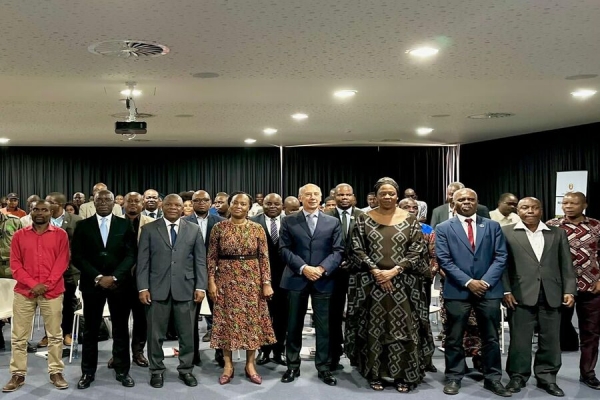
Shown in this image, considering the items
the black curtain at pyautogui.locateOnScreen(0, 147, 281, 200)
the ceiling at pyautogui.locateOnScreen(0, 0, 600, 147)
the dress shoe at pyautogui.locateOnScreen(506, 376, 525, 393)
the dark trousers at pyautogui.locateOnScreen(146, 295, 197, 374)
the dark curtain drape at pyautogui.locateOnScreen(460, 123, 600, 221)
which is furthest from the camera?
the black curtain at pyautogui.locateOnScreen(0, 147, 281, 200)

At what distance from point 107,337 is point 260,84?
307 centimetres

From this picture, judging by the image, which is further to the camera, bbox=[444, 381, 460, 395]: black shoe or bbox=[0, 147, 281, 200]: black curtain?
bbox=[0, 147, 281, 200]: black curtain

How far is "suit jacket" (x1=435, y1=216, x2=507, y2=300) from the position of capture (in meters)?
4.68

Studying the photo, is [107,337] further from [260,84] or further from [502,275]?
[502,275]

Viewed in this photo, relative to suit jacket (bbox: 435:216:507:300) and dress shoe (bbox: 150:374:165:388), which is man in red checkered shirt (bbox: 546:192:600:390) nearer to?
suit jacket (bbox: 435:216:507:300)

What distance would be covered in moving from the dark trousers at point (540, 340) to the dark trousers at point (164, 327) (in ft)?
8.20

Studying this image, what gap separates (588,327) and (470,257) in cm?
112

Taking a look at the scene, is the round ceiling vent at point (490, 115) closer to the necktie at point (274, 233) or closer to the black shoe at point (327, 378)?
the necktie at point (274, 233)

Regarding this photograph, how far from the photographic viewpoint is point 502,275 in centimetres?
472

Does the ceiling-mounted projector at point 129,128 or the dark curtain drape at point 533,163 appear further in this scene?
the dark curtain drape at point 533,163

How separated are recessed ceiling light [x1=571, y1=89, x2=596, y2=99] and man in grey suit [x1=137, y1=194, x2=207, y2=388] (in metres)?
4.62

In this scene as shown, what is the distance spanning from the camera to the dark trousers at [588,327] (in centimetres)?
486

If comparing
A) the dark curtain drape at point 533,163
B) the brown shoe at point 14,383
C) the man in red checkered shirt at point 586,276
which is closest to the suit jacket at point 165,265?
the brown shoe at point 14,383

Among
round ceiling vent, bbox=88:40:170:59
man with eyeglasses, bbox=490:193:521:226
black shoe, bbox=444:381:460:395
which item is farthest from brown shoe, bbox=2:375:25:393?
man with eyeglasses, bbox=490:193:521:226
